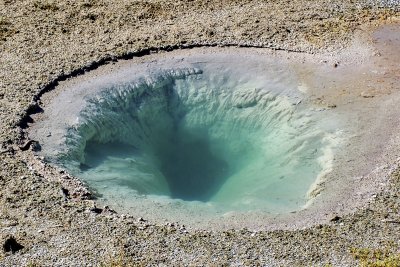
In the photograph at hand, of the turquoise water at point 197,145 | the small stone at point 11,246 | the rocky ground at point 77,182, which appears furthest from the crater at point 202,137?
the small stone at point 11,246

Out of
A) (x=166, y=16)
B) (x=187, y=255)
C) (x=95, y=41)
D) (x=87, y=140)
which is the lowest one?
(x=187, y=255)

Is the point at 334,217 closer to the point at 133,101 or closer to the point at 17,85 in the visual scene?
the point at 133,101

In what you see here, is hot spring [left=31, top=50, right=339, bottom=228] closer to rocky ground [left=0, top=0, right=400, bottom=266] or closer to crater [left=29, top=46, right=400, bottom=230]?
crater [left=29, top=46, right=400, bottom=230]

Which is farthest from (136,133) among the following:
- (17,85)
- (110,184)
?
(17,85)

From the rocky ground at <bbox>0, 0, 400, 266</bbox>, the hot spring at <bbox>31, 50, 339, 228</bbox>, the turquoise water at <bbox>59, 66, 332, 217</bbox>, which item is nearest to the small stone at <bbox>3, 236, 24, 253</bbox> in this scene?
the rocky ground at <bbox>0, 0, 400, 266</bbox>

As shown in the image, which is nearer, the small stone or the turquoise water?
the small stone

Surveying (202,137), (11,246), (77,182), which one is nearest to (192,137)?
(202,137)

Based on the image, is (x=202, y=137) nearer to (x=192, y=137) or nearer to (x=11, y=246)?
A: (x=192, y=137)
